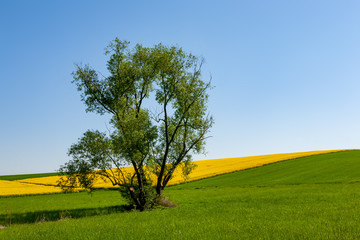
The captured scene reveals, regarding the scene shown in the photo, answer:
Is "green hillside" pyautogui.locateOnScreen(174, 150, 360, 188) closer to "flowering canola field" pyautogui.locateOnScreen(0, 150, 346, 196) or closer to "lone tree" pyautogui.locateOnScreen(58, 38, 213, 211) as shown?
"flowering canola field" pyautogui.locateOnScreen(0, 150, 346, 196)

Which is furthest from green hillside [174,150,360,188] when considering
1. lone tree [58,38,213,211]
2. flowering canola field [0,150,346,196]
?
lone tree [58,38,213,211]

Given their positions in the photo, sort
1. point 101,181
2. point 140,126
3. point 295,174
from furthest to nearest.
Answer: point 101,181 < point 295,174 < point 140,126

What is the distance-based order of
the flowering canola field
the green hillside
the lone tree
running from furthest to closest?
the flowering canola field
the green hillside
the lone tree

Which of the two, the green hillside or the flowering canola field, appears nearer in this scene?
the green hillside

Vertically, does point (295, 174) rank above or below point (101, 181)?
below

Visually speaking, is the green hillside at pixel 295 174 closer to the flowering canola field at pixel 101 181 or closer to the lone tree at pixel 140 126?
the flowering canola field at pixel 101 181

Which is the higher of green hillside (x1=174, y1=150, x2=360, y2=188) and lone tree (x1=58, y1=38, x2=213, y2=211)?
lone tree (x1=58, y1=38, x2=213, y2=211)

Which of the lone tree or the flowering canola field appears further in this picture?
the flowering canola field

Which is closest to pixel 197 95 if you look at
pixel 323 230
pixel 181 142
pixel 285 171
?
pixel 181 142

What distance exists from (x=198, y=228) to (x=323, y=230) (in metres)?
5.63

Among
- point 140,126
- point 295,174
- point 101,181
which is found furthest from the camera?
point 101,181

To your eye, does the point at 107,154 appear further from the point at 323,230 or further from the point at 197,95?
the point at 323,230

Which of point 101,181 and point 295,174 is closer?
point 295,174

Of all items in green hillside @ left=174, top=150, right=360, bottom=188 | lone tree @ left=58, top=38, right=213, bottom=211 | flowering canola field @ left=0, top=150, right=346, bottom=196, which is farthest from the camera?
flowering canola field @ left=0, top=150, right=346, bottom=196
